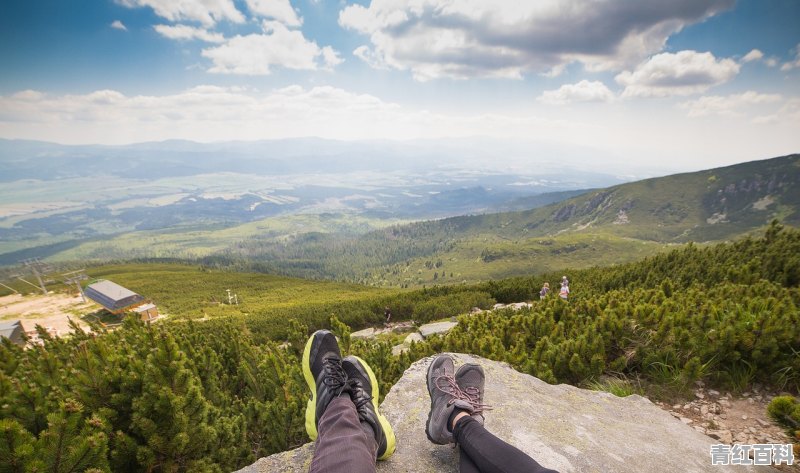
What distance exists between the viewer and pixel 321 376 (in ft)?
13.2

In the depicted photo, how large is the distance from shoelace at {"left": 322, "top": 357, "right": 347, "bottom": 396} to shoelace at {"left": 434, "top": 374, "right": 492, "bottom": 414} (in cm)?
115

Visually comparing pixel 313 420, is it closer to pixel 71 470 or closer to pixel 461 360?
pixel 71 470

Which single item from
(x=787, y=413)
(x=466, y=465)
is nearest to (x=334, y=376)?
(x=466, y=465)

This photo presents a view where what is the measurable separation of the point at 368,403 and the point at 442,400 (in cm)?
83

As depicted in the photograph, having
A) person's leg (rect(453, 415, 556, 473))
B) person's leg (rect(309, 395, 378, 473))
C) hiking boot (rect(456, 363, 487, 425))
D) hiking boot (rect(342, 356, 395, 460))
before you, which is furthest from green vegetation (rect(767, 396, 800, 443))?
person's leg (rect(309, 395, 378, 473))

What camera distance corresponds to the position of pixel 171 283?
2822 inches

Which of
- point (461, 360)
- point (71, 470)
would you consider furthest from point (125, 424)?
point (461, 360)

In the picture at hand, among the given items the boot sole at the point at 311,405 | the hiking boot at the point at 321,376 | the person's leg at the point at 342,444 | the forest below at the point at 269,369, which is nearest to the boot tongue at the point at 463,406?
the person's leg at the point at 342,444

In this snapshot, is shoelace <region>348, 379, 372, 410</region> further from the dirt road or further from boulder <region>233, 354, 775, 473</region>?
the dirt road

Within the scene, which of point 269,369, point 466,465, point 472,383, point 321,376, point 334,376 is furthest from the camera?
point 269,369

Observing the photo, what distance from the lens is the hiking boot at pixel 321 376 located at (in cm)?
367

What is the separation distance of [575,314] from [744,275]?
222 inches

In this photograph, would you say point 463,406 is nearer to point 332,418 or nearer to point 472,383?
point 472,383

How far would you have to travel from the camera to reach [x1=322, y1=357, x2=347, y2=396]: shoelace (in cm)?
377
